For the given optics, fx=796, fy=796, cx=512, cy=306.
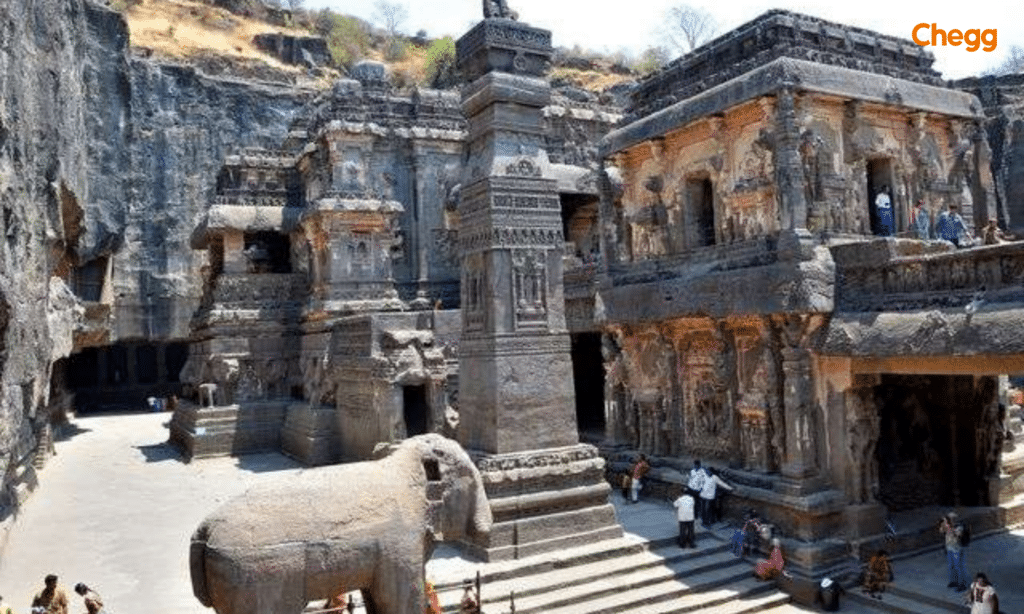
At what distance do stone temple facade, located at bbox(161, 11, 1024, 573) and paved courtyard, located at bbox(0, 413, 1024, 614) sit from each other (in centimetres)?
92

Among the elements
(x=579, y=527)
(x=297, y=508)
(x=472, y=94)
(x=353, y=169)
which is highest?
(x=353, y=169)

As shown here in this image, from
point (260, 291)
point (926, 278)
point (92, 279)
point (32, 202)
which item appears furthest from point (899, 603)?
point (92, 279)

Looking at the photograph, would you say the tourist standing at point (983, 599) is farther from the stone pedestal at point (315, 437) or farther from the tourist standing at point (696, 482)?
the stone pedestal at point (315, 437)

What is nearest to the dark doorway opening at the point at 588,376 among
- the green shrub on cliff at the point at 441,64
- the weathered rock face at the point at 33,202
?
the weathered rock face at the point at 33,202

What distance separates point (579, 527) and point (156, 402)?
2673cm

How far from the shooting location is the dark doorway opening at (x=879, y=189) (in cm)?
1290

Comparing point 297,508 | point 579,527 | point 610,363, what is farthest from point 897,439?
point 297,508

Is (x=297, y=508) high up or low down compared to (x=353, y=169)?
down

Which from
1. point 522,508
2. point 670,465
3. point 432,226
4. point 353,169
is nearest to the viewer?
point 522,508

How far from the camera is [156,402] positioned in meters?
31.7

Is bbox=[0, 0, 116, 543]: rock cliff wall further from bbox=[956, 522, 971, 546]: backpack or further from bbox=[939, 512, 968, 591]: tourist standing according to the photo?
bbox=[956, 522, 971, 546]: backpack

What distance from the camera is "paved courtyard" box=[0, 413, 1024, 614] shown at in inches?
365

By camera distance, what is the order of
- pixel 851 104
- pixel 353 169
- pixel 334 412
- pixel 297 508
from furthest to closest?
1. pixel 353 169
2. pixel 334 412
3. pixel 851 104
4. pixel 297 508

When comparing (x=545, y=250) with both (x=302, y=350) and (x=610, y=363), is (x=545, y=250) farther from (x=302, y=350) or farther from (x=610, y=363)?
(x=302, y=350)
